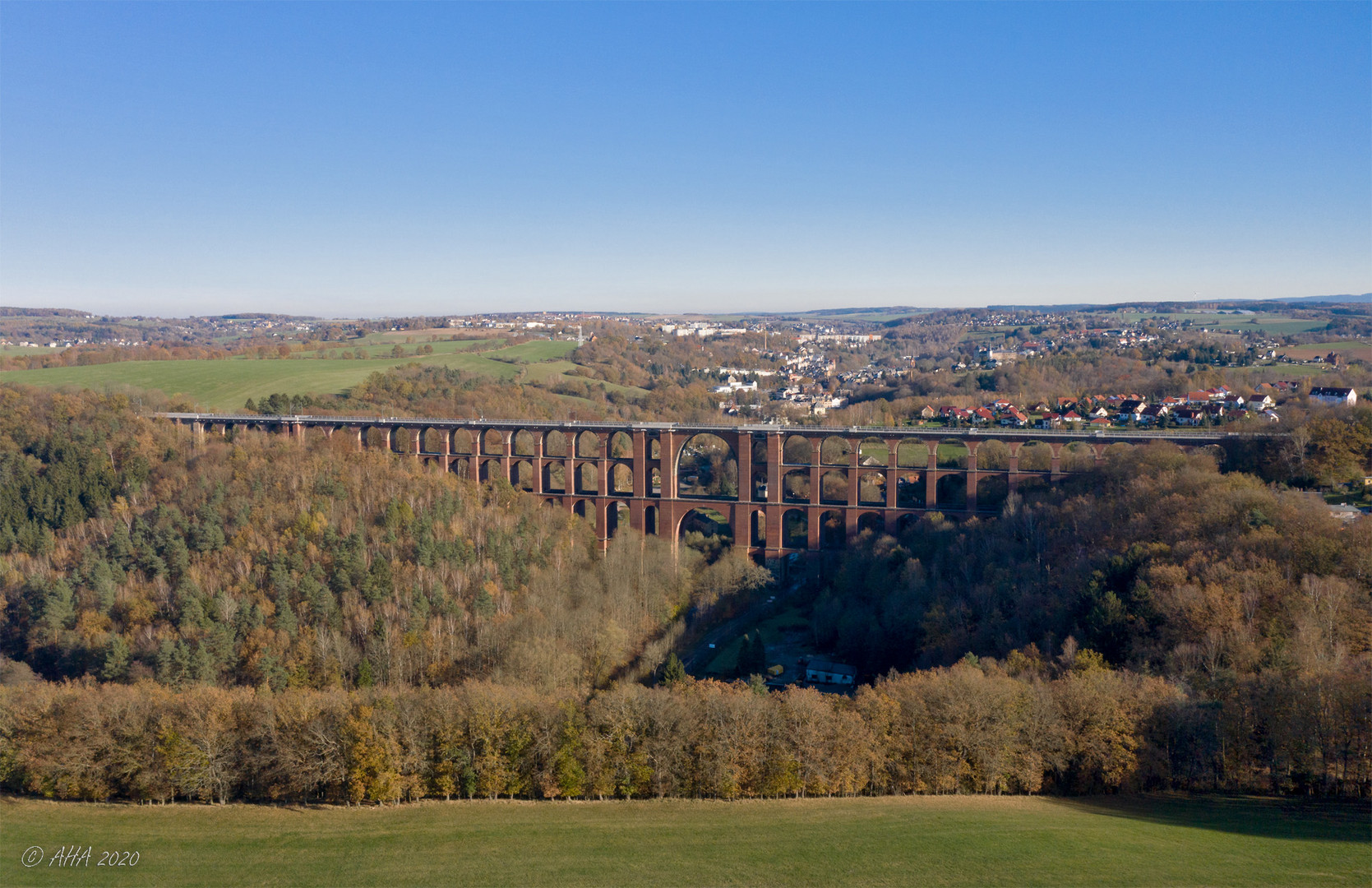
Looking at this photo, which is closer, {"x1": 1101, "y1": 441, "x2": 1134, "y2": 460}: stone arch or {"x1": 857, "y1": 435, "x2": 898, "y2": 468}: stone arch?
{"x1": 1101, "y1": 441, "x2": 1134, "y2": 460}: stone arch

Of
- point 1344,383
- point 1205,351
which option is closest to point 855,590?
point 1344,383

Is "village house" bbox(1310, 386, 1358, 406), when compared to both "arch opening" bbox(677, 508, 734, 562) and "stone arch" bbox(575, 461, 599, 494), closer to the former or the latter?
"arch opening" bbox(677, 508, 734, 562)

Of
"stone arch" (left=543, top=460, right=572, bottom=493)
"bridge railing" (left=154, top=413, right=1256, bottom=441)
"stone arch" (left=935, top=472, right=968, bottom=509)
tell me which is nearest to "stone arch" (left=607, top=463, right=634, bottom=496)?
"stone arch" (left=543, top=460, right=572, bottom=493)

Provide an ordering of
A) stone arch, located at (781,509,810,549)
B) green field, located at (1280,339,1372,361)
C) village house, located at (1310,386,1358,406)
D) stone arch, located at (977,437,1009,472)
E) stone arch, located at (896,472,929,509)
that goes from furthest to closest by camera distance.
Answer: green field, located at (1280,339,1372,361), stone arch, located at (781,509,810,549), stone arch, located at (896,472,929,509), village house, located at (1310,386,1358,406), stone arch, located at (977,437,1009,472)

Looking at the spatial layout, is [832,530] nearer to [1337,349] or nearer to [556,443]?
[556,443]

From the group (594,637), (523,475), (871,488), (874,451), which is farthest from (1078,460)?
(523,475)

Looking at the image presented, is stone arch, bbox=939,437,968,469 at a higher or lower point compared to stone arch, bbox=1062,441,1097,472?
lower

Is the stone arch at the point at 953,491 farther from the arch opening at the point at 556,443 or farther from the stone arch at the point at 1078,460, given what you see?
the arch opening at the point at 556,443
